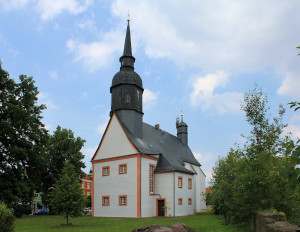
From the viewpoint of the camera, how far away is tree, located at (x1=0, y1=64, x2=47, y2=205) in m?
31.0

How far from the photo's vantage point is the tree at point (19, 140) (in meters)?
31.0

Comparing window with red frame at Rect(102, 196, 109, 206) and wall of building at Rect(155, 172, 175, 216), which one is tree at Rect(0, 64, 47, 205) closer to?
window with red frame at Rect(102, 196, 109, 206)

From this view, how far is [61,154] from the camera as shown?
4447cm

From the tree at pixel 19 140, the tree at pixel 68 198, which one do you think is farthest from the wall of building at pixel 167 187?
the tree at pixel 19 140

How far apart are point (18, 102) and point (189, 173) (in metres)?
22.4

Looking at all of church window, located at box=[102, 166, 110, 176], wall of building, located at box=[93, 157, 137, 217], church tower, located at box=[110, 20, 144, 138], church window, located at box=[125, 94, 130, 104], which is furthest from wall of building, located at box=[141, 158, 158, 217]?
church window, located at box=[125, 94, 130, 104]

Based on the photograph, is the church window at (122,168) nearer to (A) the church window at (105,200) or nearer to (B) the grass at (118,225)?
(A) the church window at (105,200)

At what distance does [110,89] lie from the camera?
1391 inches

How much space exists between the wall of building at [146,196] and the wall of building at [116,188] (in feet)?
2.60

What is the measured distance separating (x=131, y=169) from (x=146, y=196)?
3371 millimetres

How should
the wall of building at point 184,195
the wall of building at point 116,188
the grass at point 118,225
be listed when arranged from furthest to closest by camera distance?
1. the wall of building at point 184,195
2. the wall of building at point 116,188
3. the grass at point 118,225

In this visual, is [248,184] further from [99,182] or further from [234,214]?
[99,182]

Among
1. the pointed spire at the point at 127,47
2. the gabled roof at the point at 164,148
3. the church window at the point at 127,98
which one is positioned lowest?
the gabled roof at the point at 164,148

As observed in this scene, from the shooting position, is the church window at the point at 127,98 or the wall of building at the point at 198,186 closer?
the church window at the point at 127,98
